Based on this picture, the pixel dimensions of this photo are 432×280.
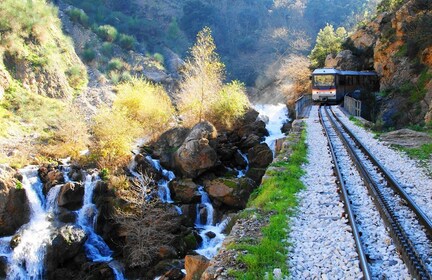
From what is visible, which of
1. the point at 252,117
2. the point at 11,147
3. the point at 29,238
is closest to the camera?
the point at 29,238

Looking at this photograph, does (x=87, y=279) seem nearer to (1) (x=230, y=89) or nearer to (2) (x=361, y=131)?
(2) (x=361, y=131)

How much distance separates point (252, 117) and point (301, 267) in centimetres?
2598

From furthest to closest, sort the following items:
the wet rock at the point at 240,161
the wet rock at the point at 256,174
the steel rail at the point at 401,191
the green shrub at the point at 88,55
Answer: the green shrub at the point at 88,55, the wet rock at the point at 240,161, the wet rock at the point at 256,174, the steel rail at the point at 401,191

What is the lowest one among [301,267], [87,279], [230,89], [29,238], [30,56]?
[87,279]

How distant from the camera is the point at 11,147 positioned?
2233 centimetres

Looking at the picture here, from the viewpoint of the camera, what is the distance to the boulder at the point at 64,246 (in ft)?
52.1

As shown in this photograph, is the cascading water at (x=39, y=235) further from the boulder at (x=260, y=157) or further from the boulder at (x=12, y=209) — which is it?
the boulder at (x=260, y=157)

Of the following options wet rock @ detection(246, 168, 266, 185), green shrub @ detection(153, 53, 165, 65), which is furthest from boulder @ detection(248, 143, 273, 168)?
green shrub @ detection(153, 53, 165, 65)

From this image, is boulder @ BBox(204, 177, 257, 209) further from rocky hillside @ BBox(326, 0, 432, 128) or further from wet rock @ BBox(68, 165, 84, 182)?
rocky hillside @ BBox(326, 0, 432, 128)

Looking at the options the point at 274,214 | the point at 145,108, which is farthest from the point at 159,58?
the point at 274,214

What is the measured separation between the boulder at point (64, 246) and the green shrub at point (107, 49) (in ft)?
121

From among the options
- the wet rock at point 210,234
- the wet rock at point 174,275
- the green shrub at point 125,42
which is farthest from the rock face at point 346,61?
the wet rock at point 174,275

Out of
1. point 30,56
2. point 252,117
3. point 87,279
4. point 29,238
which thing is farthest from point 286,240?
point 30,56

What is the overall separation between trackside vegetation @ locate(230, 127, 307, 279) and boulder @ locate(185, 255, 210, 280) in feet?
6.28
